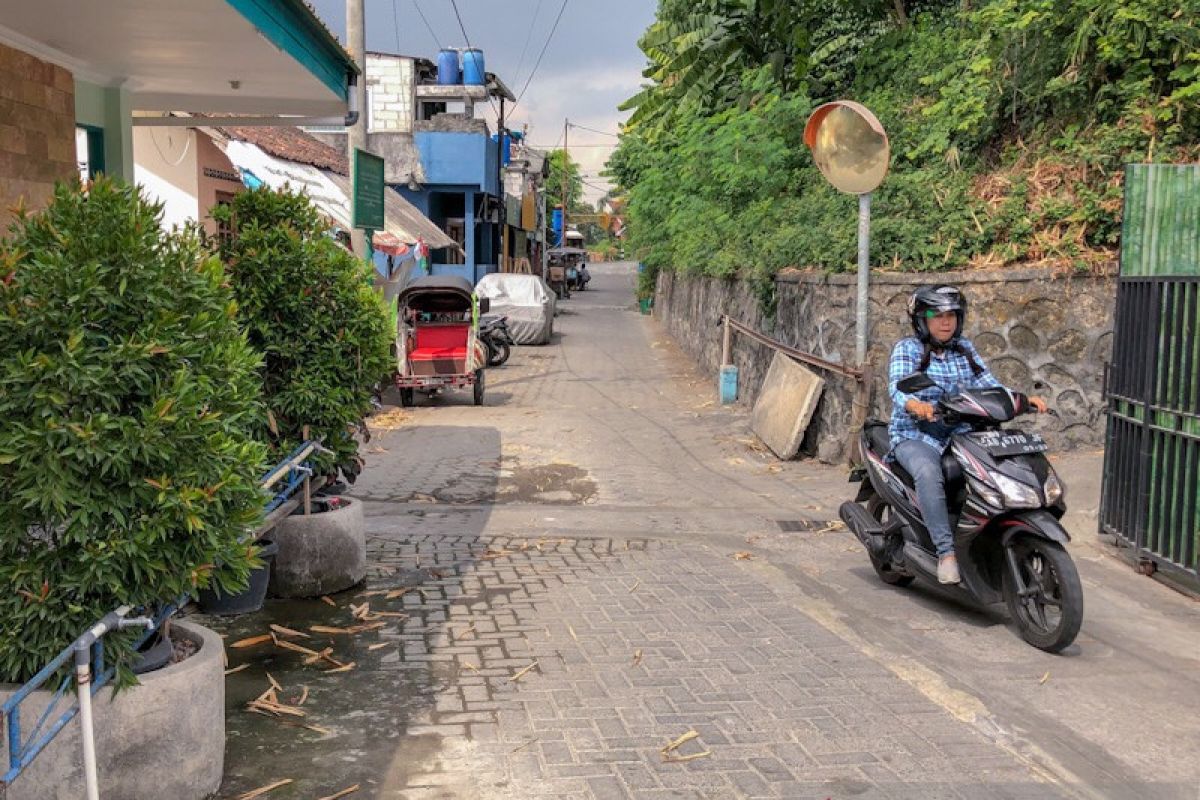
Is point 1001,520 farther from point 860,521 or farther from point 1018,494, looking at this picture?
point 860,521

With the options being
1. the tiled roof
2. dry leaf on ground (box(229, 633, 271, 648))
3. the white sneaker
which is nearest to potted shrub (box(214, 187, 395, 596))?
dry leaf on ground (box(229, 633, 271, 648))

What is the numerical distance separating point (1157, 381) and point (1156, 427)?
0.30 metres

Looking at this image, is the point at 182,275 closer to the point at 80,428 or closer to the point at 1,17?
the point at 80,428

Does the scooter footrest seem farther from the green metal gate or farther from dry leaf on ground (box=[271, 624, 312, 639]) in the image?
dry leaf on ground (box=[271, 624, 312, 639])

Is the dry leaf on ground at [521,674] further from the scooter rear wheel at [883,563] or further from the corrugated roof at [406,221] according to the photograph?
the corrugated roof at [406,221]

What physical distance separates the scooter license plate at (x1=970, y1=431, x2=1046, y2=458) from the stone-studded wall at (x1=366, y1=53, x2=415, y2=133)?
103ft

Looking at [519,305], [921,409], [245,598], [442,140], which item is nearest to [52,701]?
[245,598]

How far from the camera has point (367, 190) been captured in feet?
36.3

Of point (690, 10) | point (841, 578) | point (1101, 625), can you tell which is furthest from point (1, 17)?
point (690, 10)

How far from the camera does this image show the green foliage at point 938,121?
32.7ft

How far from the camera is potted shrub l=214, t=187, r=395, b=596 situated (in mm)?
6180

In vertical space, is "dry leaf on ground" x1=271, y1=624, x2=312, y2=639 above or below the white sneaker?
below

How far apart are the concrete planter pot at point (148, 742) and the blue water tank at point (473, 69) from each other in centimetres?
3351

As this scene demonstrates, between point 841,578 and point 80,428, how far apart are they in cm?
510
